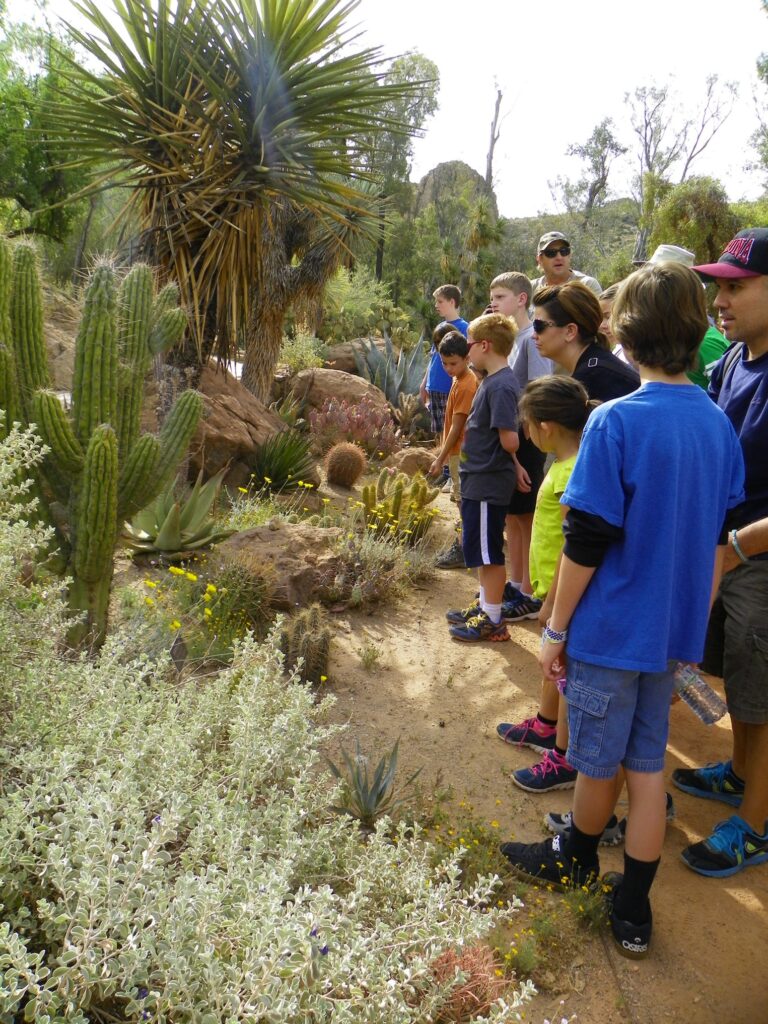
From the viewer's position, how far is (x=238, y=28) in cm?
600

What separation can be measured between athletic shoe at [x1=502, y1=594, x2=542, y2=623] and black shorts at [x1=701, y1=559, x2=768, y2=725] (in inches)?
92.2

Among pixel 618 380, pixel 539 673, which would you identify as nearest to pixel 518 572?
pixel 539 673

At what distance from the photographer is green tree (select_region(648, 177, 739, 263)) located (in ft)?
62.5

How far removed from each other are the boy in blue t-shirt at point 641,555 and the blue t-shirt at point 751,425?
0.40m

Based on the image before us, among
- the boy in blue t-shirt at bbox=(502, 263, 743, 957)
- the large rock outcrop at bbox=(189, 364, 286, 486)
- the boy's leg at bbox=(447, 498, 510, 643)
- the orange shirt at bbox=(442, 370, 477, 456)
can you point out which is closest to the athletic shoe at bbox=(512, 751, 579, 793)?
the boy in blue t-shirt at bbox=(502, 263, 743, 957)

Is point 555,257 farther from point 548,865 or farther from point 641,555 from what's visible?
point 548,865

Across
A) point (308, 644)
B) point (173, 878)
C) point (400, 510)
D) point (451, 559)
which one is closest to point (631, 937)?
point (173, 878)

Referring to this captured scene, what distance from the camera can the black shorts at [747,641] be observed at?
104 inches

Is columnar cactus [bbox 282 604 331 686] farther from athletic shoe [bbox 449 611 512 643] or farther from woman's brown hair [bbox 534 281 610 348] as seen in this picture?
woman's brown hair [bbox 534 281 610 348]

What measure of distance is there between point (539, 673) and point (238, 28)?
5.44 metres

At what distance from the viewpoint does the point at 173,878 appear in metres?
1.73

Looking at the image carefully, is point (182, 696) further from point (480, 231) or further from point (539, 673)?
point (480, 231)

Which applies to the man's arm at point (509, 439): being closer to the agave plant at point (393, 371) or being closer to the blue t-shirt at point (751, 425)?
the blue t-shirt at point (751, 425)

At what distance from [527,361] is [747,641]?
2760 millimetres
